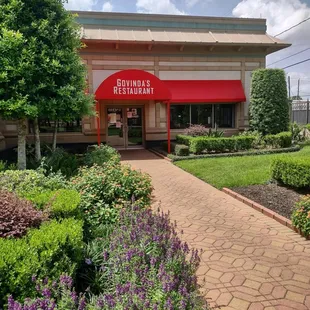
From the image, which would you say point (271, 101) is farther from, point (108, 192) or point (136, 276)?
point (136, 276)

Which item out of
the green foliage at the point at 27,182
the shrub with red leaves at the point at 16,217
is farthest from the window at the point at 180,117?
the shrub with red leaves at the point at 16,217

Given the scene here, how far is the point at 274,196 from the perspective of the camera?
6777 mm

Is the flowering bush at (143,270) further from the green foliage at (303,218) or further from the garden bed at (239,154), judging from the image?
the garden bed at (239,154)

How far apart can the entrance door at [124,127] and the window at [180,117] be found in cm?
188

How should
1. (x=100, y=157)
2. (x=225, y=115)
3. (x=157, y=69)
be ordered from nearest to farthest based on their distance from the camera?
1. (x=100, y=157)
2. (x=157, y=69)
3. (x=225, y=115)

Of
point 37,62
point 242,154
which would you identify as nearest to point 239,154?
point 242,154

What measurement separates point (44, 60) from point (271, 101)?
12.0m

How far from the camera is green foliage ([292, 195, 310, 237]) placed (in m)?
4.71

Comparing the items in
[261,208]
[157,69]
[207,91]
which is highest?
[157,69]

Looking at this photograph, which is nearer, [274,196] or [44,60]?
[274,196]

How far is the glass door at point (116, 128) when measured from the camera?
1672cm

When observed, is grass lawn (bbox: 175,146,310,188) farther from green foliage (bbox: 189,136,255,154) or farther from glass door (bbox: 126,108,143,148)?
glass door (bbox: 126,108,143,148)

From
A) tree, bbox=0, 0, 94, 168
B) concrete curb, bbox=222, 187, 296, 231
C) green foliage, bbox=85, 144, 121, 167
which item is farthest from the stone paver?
tree, bbox=0, 0, 94, 168

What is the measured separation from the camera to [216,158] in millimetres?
12297
